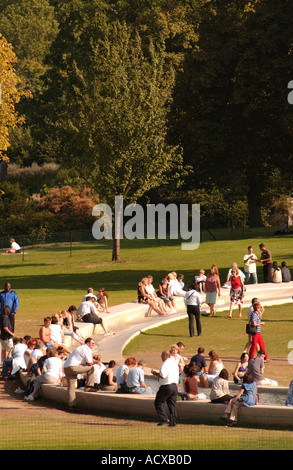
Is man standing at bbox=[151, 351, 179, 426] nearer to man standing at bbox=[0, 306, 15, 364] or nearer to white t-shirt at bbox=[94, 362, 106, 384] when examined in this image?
white t-shirt at bbox=[94, 362, 106, 384]

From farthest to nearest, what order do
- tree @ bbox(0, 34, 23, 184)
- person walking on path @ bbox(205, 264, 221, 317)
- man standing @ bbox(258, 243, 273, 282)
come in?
1. tree @ bbox(0, 34, 23, 184)
2. man standing @ bbox(258, 243, 273, 282)
3. person walking on path @ bbox(205, 264, 221, 317)

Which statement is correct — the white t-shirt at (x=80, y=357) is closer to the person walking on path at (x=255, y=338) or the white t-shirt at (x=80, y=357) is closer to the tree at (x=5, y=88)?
the person walking on path at (x=255, y=338)

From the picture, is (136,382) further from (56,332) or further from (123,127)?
(123,127)

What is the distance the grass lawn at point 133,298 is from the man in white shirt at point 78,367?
37.2 inches

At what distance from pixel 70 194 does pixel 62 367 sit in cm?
4504

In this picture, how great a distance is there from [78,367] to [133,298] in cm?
1646

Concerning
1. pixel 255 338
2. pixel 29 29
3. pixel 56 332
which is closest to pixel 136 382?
pixel 255 338

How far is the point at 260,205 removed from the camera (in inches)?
2340

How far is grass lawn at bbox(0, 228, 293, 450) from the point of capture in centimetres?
1282

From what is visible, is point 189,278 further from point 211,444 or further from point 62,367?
point 211,444

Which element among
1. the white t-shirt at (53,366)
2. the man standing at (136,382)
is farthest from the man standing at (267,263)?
the man standing at (136,382)

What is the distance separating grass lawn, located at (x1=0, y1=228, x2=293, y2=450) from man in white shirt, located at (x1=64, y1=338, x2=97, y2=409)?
0.95m

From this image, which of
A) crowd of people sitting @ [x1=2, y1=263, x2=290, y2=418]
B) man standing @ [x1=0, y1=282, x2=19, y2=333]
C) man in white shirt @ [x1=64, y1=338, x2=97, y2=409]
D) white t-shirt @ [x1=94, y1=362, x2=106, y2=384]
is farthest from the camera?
man standing @ [x1=0, y1=282, x2=19, y2=333]

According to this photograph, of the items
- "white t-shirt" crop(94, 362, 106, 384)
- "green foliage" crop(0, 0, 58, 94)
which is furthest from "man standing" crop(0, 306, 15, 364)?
"green foliage" crop(0, 0, 58, 94)
